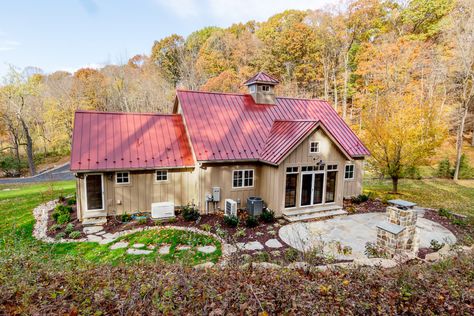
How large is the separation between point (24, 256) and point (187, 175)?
282 inches

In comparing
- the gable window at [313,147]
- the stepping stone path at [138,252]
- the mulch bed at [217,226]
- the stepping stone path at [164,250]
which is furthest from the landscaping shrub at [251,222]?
the gable window at [313,147]

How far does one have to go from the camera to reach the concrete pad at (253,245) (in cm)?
797

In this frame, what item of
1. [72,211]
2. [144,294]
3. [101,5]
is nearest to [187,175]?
[72,211]

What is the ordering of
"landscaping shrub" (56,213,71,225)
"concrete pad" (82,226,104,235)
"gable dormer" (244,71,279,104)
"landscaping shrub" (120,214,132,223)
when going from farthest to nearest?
"gable dormer" (244,71,279,104) → "landscaping shrub" (120,214,132,223) → "landscaping shrub" (56,213,71,225) → "concrete pad" (82,226,104,235)

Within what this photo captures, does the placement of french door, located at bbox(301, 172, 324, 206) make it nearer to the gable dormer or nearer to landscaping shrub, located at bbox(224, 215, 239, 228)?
landscaping shrub, located at bbox(224, 215, 239, 228)

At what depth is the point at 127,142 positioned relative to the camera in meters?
11.2

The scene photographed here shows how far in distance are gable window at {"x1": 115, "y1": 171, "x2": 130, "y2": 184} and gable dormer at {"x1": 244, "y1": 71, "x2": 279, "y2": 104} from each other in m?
7.68

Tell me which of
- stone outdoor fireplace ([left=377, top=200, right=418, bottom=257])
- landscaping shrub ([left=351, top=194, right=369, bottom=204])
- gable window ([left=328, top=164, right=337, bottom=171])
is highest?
gable window ([left=328, top=164, right=337, bottom=171])

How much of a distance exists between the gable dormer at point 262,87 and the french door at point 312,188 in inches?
206

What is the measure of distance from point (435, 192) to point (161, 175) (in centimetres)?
1623

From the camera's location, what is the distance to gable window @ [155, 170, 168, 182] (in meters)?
11.0

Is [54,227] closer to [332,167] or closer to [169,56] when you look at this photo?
[332,167]

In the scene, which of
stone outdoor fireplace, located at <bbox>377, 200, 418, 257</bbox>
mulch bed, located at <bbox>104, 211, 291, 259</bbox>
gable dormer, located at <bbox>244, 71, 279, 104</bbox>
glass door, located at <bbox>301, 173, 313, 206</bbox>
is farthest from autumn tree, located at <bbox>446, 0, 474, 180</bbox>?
mulch bed, located at <bbox>104, 211, 291, 259</bbox>

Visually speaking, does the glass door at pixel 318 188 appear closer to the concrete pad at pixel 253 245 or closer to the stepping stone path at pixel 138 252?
the concrete pad at pixel 253 245
